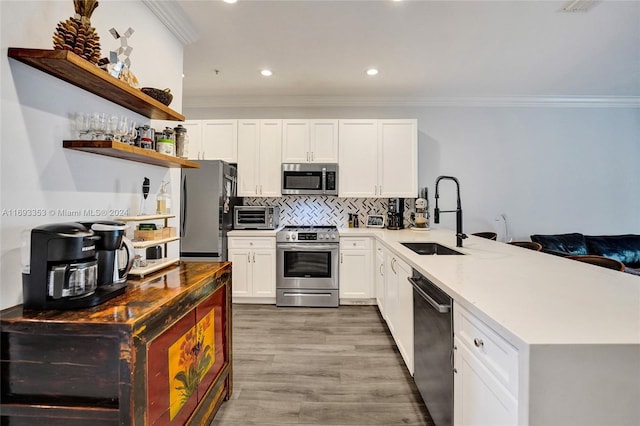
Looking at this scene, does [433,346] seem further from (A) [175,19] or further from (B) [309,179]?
(A) [175,19]

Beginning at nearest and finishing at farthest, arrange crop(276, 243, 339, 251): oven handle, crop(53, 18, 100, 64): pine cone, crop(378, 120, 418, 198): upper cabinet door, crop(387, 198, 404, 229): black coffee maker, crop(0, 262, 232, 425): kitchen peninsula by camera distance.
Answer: crop(0, 262, 232, 425): kitchen peninsula → crop(53, 18, 100, 64): pine cone → crop(276, 243, 339, 251): oven handle → crop(378, 120, 418, 198): upper cabinet door → crop(387, 198, 404, 229): black coffee maker

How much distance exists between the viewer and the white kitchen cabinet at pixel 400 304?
1.96m

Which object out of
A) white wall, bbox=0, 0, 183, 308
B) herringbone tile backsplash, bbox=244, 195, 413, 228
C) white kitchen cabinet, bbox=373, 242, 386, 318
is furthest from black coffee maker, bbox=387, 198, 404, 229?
white wall, bbox=0, 0, 183, 308

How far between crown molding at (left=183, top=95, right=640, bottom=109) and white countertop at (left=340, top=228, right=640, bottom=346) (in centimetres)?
293

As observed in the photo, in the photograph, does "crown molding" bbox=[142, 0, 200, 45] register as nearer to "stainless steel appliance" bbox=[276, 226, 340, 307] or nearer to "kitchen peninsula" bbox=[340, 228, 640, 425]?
"stainless steel appliance" bbox=[276, 226, 340, 307]

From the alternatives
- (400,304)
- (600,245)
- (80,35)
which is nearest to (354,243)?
(400,304)

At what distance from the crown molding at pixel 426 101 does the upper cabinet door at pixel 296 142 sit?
536mm

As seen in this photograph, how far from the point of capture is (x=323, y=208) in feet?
13.8

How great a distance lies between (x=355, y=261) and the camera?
3.55 metres

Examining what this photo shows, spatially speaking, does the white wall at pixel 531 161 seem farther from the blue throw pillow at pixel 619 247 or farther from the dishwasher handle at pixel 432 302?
the dishwasher handle at pixel 432 302

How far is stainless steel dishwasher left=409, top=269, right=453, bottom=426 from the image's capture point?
1322 mm

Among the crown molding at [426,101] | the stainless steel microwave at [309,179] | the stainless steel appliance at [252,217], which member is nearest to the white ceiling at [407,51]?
the crown molding at [426,101]

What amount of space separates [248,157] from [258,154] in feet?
0.46

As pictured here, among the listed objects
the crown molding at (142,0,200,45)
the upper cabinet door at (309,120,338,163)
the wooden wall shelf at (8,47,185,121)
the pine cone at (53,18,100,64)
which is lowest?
the wooden wall shelf at (8,47,185,121)
